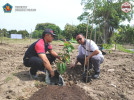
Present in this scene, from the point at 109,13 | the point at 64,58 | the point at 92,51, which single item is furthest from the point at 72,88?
the point at 109,13

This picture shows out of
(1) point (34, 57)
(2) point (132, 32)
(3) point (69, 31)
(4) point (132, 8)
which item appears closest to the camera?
(1) point (34, 57)

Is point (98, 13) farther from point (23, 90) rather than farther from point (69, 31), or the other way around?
point (23, 90)

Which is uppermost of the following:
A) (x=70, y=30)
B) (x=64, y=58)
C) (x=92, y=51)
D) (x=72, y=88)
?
(x=70, y=30)

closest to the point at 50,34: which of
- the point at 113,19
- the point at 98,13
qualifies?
the point at 98,13

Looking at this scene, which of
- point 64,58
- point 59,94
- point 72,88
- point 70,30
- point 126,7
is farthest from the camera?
point 70,30

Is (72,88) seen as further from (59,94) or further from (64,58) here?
(64,58)

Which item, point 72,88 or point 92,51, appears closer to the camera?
point 72,88

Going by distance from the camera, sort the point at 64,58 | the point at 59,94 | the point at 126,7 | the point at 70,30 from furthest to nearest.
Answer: the point at 70,30 < the point at 126,7 < the point at 64,58 < the point at 59,94

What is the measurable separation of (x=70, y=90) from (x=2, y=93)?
1096 mm

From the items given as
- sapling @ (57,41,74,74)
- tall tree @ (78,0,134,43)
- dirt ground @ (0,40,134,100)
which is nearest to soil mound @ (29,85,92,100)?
dirt ground @ (0,40,134,100)

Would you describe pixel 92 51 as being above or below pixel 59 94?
above

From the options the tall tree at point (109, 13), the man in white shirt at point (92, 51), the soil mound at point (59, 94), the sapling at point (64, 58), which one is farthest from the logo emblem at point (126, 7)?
the soil mound at point (59, 94)

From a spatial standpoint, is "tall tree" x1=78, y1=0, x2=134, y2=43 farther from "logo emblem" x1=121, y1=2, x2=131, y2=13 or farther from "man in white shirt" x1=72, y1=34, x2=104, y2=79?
"man in white shirt" x1=72, y1=34, x2=104, y2=79

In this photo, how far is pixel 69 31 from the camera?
27750 millimetres
